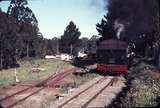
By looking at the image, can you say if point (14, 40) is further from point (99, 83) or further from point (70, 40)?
point (70, 40)

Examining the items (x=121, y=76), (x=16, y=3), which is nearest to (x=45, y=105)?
(x=121, y=76)

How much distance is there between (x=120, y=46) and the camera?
109 feet

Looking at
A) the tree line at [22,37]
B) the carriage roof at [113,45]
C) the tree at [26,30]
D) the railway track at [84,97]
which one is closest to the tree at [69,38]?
the tree line at [22,37]

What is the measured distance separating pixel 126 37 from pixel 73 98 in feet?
67.0

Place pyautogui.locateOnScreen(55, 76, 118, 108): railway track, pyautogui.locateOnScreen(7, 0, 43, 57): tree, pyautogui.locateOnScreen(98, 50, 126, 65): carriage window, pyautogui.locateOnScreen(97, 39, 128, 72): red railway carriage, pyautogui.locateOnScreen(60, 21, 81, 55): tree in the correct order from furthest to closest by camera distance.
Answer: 1. pyautogui.locateOnScreen(60, 21, 81, 55): tree
2. pyautogui.locateOnScreen(7, 0, 43, 57): tree
3. pyautogui.locateOnScreen(98, 50, 126, 65): carriage window
4. pyautogui.locateOnScreen(97, 39, 128, 72): red railway carriage
5. pyautogui.locateOnScreen(55, 76, 118, 108): railway track

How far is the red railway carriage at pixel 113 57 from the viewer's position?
106ft

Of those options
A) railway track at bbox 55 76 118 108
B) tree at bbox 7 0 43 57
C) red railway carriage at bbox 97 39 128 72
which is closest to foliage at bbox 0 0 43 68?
tree at bbox 7 0 43 57

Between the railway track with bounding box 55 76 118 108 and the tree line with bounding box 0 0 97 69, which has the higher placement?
the tree line with bounding box 0 0 97 69

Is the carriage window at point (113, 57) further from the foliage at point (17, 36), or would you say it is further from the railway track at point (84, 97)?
the foliage at point (17, 36)

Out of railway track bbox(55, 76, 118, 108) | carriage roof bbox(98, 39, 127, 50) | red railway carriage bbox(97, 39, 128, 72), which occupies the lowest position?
railway track bbox(55, 76, 118, 108)

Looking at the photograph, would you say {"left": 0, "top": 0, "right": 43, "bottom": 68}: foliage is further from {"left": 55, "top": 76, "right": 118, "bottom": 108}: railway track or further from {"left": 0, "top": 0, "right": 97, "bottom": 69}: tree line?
{"left": 55, "top": 76, "right": 118, "bottom": 108}: railway track

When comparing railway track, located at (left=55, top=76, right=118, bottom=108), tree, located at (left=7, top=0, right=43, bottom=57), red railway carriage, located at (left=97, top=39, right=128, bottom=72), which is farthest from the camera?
tree, located at (left=7, top=0, right=43, bottom=57)

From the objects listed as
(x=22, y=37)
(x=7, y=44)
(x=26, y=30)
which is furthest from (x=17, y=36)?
(x=26, y=30)

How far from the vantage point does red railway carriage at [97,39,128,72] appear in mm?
32312
